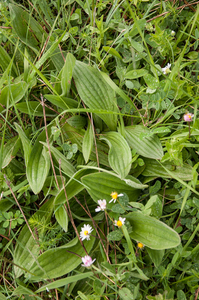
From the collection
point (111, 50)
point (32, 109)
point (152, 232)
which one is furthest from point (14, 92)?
point (152, 232)

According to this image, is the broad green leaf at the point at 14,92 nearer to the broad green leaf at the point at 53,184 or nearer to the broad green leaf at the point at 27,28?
the broad green leaf at the point at 27,28

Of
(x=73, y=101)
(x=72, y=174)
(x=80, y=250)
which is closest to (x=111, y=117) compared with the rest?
(x=73, y=101)

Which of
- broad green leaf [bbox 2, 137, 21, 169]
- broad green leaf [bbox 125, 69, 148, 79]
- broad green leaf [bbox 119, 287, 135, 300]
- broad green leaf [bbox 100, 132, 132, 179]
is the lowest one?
broad green leaf [bbox 119, 287, 135, 300]

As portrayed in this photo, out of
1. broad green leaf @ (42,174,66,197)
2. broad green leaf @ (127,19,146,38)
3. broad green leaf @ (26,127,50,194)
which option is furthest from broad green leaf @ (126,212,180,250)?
broad green leaf @ (127,19,146,38)

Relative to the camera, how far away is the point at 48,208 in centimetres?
178

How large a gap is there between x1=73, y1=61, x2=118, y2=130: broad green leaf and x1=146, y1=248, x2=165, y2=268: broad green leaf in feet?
2.86

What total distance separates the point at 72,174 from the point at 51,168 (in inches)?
6.3

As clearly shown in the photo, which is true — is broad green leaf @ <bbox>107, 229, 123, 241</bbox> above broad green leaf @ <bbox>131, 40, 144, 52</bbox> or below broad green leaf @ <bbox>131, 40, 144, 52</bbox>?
below

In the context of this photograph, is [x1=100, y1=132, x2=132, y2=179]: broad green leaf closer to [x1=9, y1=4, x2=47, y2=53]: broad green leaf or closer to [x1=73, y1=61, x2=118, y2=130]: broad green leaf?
[x1=73, y1=61, x2=118, y2=130]: broad green leaf

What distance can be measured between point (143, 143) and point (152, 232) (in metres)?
0.56

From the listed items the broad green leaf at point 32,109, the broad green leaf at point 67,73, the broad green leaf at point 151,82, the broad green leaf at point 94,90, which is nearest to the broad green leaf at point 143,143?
the broad green leaf at point 94,90

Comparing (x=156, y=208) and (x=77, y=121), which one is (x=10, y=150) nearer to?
(x=77, y=121)

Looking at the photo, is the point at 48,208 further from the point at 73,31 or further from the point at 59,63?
the point at 73,31

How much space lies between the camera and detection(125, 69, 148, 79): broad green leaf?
1681 mm
